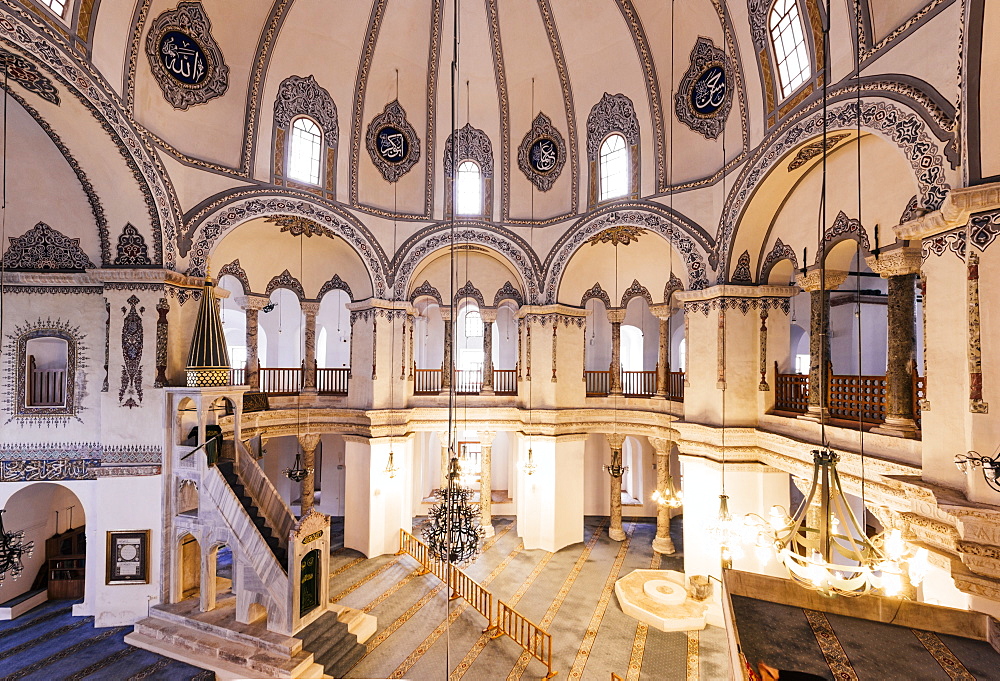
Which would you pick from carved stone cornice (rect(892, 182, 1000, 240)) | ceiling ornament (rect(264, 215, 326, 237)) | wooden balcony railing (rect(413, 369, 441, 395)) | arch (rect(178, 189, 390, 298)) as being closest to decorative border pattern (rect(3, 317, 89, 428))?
arch (rect(178, 189, 390, 298))

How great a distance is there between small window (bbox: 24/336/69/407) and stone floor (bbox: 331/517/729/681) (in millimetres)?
6633

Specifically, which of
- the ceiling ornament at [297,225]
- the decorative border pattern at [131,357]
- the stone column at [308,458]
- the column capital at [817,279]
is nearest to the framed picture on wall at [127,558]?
the decorative border pattern at [131,357]

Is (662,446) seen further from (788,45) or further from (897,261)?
(788,45)

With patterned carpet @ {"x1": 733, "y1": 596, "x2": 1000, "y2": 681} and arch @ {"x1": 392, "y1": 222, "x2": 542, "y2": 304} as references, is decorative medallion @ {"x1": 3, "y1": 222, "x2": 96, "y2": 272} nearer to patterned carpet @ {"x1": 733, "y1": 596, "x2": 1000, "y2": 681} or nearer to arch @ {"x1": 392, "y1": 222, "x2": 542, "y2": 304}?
arch @ {"x1": 392, "y1": 222, "x2": 542, "y2": 304}

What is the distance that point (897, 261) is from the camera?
6.35 metres

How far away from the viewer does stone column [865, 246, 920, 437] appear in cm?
621

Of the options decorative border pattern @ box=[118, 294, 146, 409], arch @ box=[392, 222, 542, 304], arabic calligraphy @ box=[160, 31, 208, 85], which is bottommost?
decorative border pattern @ box=[118, 294, 146, 409]

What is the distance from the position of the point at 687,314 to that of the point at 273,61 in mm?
10522

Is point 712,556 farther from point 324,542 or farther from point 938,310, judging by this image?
point 324,542

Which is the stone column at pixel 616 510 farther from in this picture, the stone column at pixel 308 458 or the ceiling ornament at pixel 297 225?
the ceiling ornament at pixel 297 225

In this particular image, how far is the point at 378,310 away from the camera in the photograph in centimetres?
1218

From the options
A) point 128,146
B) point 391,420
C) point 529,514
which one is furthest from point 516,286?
point 128,146

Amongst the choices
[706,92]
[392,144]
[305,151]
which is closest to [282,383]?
[305,151]

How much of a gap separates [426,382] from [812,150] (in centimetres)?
1209
